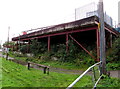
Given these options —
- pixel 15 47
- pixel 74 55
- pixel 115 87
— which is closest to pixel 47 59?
pixel 74 55

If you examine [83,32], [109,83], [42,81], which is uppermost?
[83,32]

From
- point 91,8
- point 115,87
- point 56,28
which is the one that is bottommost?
point 115,87

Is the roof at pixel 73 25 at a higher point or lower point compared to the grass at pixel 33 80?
higher

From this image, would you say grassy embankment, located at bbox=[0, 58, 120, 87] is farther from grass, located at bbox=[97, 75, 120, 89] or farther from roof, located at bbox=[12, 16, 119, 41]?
roof, located at bbox=[12, 16, 119, 41]

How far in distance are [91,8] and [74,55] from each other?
210 inches

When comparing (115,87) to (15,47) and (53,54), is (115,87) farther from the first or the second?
(15,47)

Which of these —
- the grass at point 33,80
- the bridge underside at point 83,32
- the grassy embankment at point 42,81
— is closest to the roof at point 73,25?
the bridge underside at point 83,32

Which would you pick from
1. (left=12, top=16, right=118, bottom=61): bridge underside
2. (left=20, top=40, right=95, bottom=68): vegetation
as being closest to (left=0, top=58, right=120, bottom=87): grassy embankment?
(left=20, top=40, right=95, bottom=68): vegetation

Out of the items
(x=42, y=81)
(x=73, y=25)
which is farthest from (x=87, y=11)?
(x=42, y=81)

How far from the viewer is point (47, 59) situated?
43.3 feet

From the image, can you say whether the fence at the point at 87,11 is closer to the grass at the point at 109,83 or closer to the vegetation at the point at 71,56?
the vegetation at the point at 71,56

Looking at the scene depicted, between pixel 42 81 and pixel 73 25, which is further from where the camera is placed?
pixel 73 25

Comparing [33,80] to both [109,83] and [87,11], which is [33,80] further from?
[87,11]

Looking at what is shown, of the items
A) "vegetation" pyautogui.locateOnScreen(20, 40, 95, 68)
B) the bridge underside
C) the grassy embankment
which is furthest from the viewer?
the bridge underside
